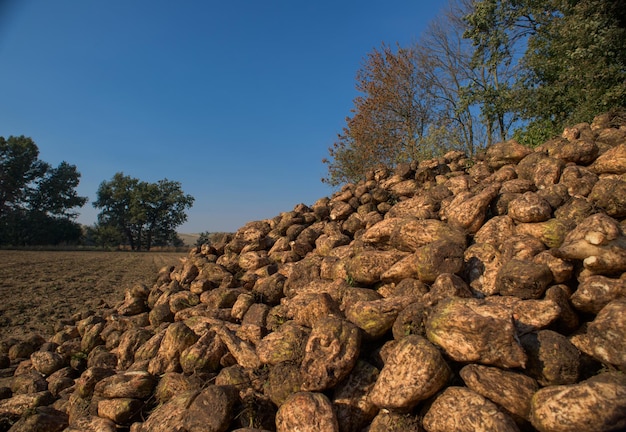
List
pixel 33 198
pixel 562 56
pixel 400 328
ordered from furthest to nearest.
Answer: pixel 33 198 → pixel 562 56 → pixel 400 328

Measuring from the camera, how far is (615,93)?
1071 centimetres

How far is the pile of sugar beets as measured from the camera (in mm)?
3102

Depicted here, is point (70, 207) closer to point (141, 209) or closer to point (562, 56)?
point (141, 209)

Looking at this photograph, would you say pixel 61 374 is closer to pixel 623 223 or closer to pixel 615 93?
pixel 623 223

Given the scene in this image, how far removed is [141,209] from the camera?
158 ft

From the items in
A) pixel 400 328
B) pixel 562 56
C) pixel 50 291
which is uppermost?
pixel 562 56

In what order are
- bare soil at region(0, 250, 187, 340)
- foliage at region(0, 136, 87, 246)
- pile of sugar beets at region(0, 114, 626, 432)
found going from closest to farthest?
1. pile of sugar beets at region(0, 114, 626, 432)
2. bare soil at region(0, 250, 187, 340)
3. foliage at region(0, 136, 87, 246)

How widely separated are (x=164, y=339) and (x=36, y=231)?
45210mm

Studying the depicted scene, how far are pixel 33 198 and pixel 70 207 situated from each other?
3.87 meters

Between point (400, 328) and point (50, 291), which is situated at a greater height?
point (400, 328)

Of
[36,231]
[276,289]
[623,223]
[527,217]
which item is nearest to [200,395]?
[276,289]

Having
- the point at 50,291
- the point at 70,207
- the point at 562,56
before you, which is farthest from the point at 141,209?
the point at 562,56

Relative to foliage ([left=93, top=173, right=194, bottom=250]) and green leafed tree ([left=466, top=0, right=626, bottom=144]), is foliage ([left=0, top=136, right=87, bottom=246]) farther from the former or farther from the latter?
green leafed tree ([left=466, top=0, right=626, bottom=144])

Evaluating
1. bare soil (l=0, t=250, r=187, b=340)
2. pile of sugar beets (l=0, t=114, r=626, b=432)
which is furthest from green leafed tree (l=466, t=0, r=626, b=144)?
bare soil (l=0, t=250, r=187, b=340)
